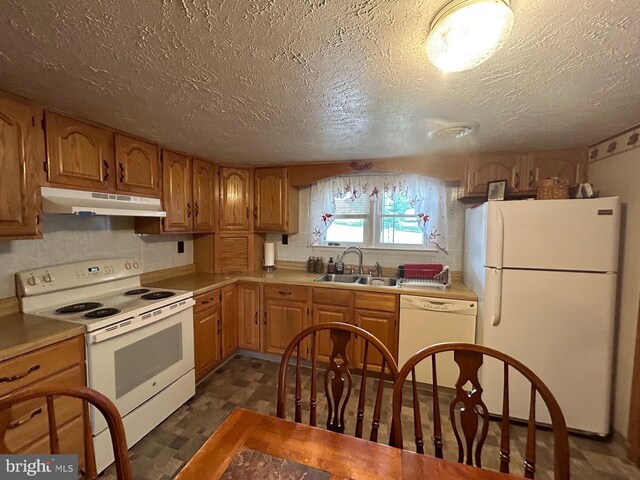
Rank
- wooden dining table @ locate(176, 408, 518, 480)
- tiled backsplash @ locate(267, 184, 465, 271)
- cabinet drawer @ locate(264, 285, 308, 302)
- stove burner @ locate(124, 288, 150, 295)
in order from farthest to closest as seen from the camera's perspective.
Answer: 1. tiled backsplash @ locate(267, 184, 465, 271)
2. cabinet drawer @ locate(264, 285, 308, 302)
3. stove burner @ locate(124, 288, 150, 295)
4. wooden dining table @ locate(176, 408, 518, 480)

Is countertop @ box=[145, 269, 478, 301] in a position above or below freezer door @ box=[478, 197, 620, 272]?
below

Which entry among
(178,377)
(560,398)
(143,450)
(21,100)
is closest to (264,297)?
(178,377)

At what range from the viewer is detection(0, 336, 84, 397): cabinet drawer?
123cm

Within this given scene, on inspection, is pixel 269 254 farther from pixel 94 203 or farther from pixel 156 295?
pixel 94 203

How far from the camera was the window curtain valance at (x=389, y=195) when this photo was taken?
2.85 metres

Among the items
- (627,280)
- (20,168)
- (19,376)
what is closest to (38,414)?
(19,376)

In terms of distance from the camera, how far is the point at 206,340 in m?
2.47

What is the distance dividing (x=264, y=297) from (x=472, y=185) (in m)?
2.22

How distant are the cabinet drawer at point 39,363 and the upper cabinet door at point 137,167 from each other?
108 cm

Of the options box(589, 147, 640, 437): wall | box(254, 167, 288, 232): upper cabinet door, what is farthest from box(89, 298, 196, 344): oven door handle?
box(589, 147, 640, 437): wall

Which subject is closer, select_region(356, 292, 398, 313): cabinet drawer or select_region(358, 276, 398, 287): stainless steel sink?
select_region(356, 292, 398, 313): cabinet drawer

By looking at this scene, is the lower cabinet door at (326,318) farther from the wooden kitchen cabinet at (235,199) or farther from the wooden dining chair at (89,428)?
the wooden dining chair at (89,428)

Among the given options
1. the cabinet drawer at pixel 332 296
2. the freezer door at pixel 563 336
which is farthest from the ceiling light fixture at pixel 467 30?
the cabinet drawer at pixel 332 296

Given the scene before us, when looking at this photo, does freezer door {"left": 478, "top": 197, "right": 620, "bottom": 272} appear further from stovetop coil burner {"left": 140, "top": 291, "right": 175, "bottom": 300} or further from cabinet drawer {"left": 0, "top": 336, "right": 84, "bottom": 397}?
cabinet drawer {"left": 0, "top": 336, "right": 84, "bottom": 397}
